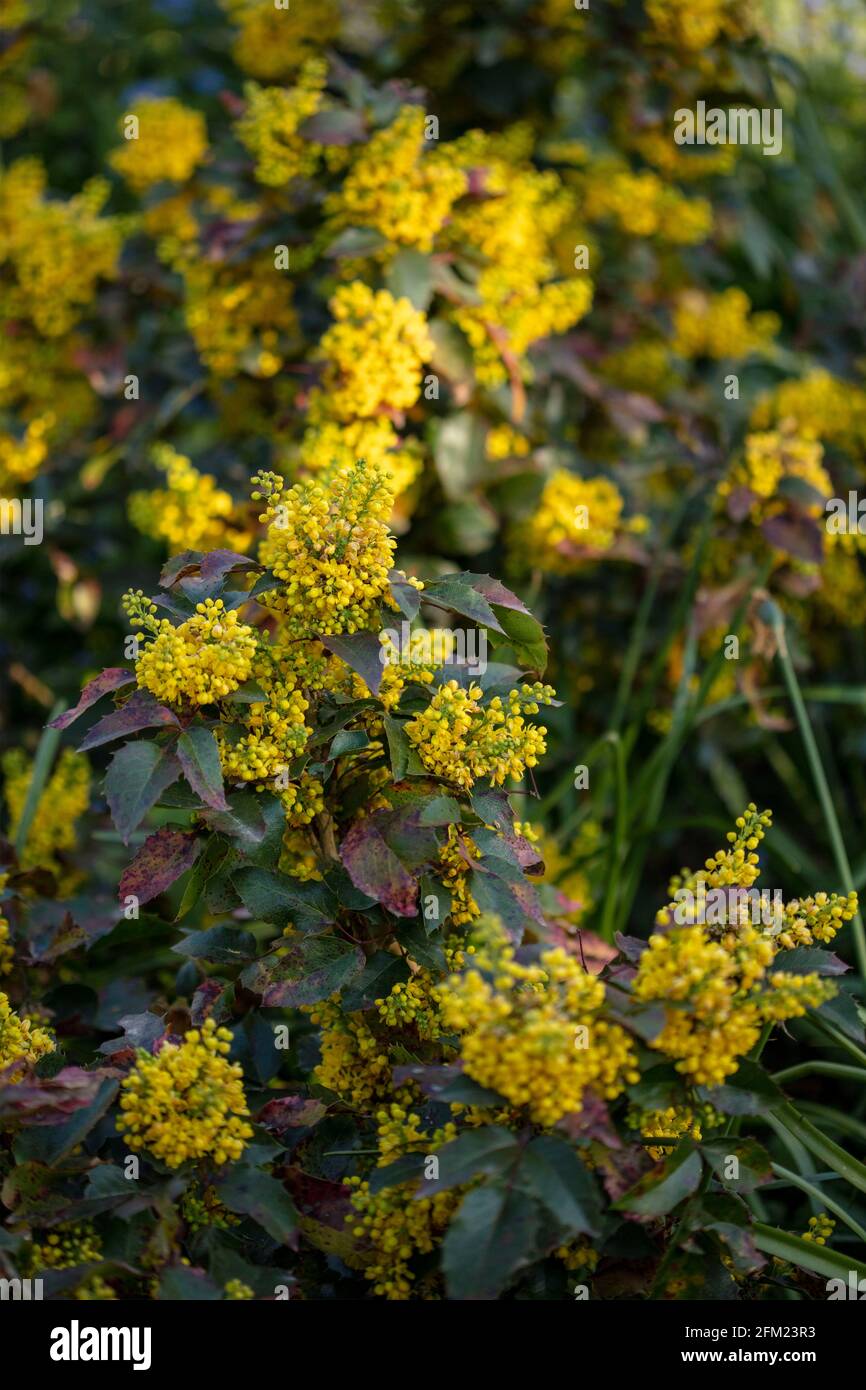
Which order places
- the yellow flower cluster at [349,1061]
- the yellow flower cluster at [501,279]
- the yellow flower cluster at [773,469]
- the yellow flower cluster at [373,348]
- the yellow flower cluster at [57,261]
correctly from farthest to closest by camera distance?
the yellow flower cluster at [57,261] → the yellow flower cluster at [773,469] → the yellow flower cluster at [501,279] → the yellow flower cluster at [373,348] → the yellow flower cluster at [349,1061]

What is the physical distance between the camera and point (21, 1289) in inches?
45.8

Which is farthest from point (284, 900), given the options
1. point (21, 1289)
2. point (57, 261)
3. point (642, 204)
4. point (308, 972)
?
point (642, 204)

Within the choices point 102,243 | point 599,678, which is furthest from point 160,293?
point 599,678

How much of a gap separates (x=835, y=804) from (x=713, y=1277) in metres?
1.71

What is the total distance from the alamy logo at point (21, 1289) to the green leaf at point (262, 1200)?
0.54 feet

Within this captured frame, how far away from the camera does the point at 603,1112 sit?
1.13 meters

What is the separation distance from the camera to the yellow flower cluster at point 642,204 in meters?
2.76

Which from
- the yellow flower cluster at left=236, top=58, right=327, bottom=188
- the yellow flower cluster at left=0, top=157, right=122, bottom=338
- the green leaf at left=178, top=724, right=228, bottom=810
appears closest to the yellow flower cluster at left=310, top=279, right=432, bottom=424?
the yellow flower cluster at left=236, top=58, right=327, bottom=188

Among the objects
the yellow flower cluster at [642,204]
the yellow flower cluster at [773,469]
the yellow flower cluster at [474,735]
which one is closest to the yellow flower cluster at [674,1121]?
the yellow flower cluster at [474,735]

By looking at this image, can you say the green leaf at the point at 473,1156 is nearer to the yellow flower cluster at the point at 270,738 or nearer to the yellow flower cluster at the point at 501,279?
the yellow flower cluster at the point at 270,738

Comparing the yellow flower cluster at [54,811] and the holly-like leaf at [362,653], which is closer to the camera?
the holly-like leaf at [362,653]

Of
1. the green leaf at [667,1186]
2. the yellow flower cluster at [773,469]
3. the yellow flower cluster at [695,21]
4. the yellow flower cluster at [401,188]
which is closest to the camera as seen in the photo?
the green leaf at [667,1186]

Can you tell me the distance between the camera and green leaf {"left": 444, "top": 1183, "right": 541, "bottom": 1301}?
3.45ft
